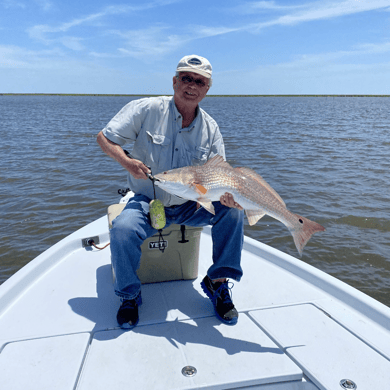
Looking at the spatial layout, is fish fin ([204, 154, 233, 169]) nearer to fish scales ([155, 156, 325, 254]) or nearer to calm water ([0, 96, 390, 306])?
fish scales ([155, 156, 325, 254])

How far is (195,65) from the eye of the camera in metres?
3.38

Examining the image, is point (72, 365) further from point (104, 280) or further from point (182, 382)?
point (104, 280)

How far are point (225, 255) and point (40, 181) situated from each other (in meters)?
9.41

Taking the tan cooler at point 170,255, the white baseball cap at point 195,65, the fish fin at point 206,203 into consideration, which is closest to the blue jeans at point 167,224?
the tan cooler at point 170,255

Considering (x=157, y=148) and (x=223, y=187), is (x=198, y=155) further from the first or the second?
(x=223, y=187)

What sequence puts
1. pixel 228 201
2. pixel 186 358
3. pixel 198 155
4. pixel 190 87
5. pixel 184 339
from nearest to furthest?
1. pixel 186 358
2. pixel 184 339
3. pixel 228 201
4. pixel 190 87
5. pixel 198 155

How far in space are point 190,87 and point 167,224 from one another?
139 centimetres

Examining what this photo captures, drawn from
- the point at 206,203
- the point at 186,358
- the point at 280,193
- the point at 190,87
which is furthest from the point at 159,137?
the point at 280,193

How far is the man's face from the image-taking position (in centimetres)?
343

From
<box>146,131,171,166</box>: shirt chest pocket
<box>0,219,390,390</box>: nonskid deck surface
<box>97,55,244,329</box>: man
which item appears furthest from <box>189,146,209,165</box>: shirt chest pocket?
<box>0,219,390,390</box>: nonskid deck surface

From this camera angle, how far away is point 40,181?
11.1 meters

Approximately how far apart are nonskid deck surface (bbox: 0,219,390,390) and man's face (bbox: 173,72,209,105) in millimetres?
1951

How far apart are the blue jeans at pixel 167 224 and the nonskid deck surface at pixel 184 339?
352 mm

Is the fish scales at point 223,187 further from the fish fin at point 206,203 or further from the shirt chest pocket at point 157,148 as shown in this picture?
the shirt chest pocket at point 157,148
